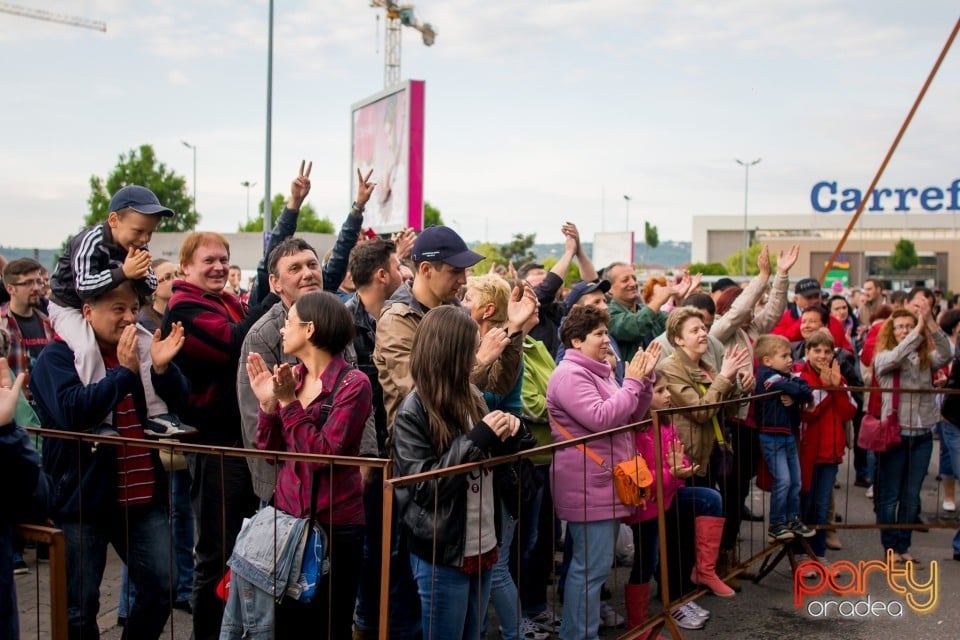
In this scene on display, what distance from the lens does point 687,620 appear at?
550cm

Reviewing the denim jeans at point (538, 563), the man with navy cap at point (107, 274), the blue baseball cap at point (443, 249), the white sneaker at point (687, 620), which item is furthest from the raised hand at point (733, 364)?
the man with navy cap at point (107, 274)

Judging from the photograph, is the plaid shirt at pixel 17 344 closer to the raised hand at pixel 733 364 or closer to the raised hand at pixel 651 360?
the raised hand at pixel 651 360

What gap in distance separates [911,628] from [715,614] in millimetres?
1172

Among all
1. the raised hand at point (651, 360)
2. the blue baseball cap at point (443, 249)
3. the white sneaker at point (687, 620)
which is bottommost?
the white sneaker at point (687, 620)

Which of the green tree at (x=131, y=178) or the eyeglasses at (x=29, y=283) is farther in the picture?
the green tree at (x=131, y=178)

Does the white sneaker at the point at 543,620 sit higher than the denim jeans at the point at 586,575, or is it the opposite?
the denim jeans at the point at 586,575

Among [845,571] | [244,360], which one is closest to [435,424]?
[244,360]

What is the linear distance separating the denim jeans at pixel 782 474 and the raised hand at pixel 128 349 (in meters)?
4.38

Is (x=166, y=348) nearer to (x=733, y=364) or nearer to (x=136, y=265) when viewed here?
(x=136, y=265)

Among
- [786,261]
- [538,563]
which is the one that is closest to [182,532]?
[538,563]

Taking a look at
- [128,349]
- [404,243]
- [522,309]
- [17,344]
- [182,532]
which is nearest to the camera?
[128,349]

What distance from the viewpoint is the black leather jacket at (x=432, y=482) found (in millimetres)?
3578

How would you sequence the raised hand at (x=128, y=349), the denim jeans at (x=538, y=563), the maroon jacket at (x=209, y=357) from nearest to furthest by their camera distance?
the raised hand at (x=128, y=349), the maroon jacket at (x=209, y=357), the denim jeans at (x=538, y=563)

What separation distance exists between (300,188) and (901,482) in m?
5.17
